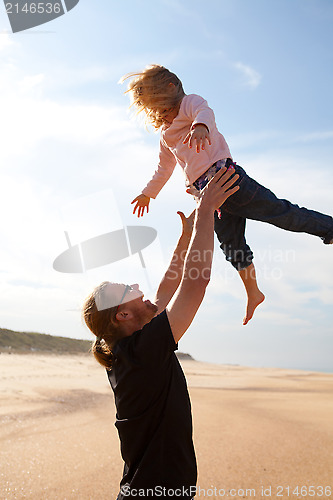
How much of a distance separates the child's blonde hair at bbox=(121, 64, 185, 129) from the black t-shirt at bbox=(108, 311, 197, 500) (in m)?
1.30

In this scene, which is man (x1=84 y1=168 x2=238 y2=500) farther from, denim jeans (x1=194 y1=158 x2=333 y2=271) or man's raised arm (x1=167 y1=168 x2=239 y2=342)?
denim jeans (x1=194 y1=158 x2=333 y2=271)

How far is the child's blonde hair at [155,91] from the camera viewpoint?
2.52 m

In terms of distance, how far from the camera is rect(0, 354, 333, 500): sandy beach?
3.87m

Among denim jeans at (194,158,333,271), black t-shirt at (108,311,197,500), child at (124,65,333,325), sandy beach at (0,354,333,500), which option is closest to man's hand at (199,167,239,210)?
black t-shirt at (108,311,197,500)

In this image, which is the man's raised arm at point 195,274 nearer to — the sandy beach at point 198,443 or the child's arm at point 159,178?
the child's arm at point 159,178

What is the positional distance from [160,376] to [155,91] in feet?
4.98

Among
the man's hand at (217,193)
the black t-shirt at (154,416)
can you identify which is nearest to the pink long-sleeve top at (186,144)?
the man's hand at (217,193)

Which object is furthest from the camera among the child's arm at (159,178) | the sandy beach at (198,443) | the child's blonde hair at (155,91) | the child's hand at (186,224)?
the sandy beach at (198,443)

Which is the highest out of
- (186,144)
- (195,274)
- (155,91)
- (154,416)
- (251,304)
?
(155,91)

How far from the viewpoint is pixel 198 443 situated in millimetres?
4918

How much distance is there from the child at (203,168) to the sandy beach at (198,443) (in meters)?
2.19

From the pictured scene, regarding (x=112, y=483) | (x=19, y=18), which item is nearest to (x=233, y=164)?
(x=19, y=18)

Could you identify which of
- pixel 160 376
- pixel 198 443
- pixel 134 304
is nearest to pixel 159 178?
pixel 134 304

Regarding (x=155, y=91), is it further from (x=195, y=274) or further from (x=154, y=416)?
(x=154, y=416)
